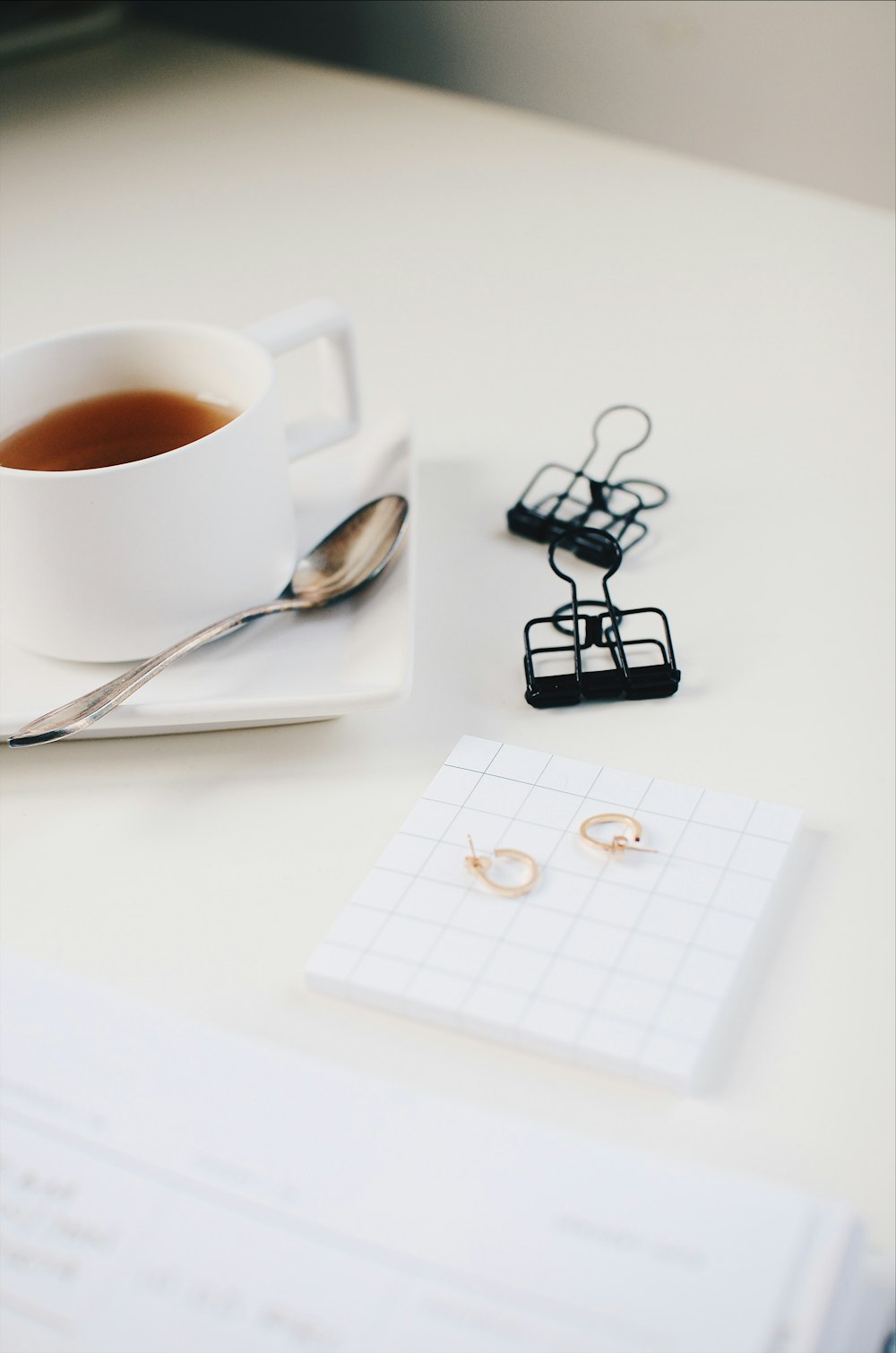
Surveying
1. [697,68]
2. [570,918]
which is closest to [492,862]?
[570,918]

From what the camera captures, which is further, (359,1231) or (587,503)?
(587,503)

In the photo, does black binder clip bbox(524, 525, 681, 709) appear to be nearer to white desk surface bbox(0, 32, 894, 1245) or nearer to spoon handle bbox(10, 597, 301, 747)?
white desk surface bbox(0, 32, 894, 1245)

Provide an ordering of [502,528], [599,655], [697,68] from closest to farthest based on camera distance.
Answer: [599,655] → [502,528] → [697,68]

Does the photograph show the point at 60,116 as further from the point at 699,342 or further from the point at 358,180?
the point at 699,342

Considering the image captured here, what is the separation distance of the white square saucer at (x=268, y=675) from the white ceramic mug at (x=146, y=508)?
0.04ft

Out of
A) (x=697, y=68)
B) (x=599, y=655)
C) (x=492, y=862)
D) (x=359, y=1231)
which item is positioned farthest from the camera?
(x=697, y=68)

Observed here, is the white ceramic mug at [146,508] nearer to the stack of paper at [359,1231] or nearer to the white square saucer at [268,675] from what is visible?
the white square saucer at [268,675]

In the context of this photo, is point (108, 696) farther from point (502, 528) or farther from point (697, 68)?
point (697, 68)

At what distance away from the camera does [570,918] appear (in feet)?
1.47

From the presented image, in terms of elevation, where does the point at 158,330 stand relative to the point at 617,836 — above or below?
above

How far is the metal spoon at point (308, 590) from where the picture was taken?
0.50 meters

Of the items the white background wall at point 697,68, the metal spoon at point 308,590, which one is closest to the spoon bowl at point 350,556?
the metal spoon at point 308,590

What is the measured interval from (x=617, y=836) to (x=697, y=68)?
2.86 ft

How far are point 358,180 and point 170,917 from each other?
87 cm
